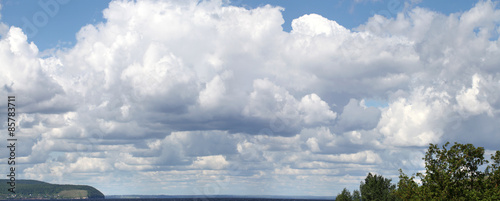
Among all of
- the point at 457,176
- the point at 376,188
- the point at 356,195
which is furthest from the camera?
the point at 356,195

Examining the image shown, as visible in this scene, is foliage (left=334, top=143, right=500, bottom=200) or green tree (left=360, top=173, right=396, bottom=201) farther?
green tree (left=360, top=173, right=396, bottom=201)

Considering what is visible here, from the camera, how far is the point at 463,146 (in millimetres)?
63500

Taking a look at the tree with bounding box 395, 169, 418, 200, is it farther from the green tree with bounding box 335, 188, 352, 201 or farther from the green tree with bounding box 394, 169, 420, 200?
the green tree with bounding box 335, 188, 352, 201

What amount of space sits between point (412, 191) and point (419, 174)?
4.86 meters

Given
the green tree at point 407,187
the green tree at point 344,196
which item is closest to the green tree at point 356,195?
the green tree at point 344,196

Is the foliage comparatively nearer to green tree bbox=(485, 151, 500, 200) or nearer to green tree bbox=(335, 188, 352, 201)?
green tree bbox=(485, 151, 500, 200)

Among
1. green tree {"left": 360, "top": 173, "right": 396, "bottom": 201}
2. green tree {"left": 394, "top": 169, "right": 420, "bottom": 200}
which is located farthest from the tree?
green tree {"left": 360, "top": 173, "right": 396, "bottom": 201}

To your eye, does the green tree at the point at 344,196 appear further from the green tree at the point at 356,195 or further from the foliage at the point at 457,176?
the foliage at the point at 457,176

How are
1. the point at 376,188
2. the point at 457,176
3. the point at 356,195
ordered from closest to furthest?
1. the point at 457,176
2. the point at 376,188
3. the point at 356,195

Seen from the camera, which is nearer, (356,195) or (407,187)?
(407,187)

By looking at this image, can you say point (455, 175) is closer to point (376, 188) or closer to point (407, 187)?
point (407, 187)

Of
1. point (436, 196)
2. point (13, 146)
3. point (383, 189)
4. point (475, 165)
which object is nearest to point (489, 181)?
point (475, 165)

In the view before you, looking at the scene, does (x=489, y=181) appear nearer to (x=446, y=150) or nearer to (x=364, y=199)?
(x=446, y=150)

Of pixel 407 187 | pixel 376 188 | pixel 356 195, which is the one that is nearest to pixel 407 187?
pixel 407 187
